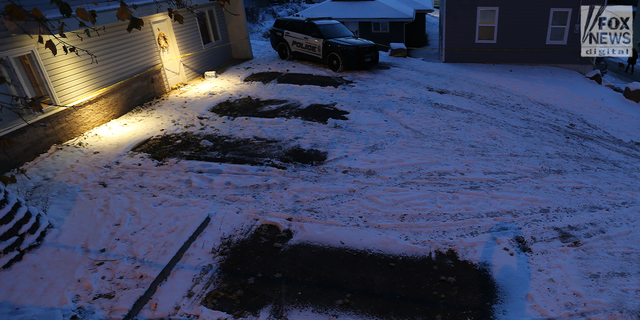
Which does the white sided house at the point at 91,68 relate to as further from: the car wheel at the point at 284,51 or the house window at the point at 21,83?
the car wheel at the point at 284,51

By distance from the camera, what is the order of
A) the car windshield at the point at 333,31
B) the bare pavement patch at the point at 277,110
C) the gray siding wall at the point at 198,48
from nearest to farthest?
the bare pavement patch at the point at 277,110 < the gray siding wall at the point at 198,48 < the car windshield at the point at 333,31

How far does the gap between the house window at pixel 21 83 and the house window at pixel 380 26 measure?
18.9 m

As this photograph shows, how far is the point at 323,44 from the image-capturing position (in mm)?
14594

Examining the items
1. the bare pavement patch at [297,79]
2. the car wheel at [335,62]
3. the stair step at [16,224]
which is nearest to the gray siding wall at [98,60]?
the bare pavement patch at [297,79]

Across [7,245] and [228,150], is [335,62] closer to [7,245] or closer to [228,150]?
[228,150]

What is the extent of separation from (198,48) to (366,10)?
12.4 m

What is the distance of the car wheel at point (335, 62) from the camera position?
14.3m

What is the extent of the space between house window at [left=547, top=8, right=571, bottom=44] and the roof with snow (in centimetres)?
755

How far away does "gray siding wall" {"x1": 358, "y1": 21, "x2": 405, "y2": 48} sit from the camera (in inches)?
906

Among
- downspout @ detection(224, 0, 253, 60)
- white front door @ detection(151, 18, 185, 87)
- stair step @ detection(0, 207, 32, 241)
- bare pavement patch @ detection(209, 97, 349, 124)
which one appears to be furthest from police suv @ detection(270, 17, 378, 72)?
stair step @ detection(0, 207, 32, 241)

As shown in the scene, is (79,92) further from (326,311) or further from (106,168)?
(326,311)

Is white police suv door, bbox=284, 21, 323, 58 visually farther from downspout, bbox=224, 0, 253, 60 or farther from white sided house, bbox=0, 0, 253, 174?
white sided house, bbox=0, 0, 253, 174

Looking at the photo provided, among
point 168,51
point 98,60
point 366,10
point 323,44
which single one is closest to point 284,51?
point 323,44

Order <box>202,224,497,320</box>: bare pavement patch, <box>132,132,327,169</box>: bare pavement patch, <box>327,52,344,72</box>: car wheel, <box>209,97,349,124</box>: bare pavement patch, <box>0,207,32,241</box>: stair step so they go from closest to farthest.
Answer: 1. <box>202,224,497,320</box>: bare pavement patch
2. <box>0,207,32,241</box>: stair step
3. <box>132,132,327,169</box>: bare pavement patch
4. <box>209,97,349,124</box>: bare pavement patch
5. <box>327,52,344,72</box>: car wheel
